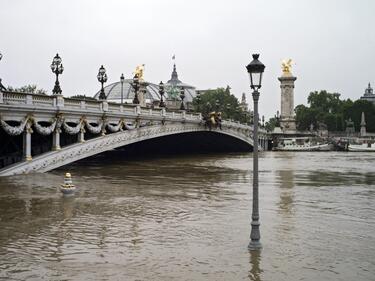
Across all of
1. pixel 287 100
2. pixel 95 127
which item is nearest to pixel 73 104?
pixel 95 127

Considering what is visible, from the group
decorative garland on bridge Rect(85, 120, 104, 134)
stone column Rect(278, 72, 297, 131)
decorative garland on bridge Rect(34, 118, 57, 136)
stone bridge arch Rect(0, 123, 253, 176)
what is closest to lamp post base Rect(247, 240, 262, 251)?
stone bridge arch Rect(0, 123, 253, 176)

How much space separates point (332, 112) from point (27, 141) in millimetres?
140318

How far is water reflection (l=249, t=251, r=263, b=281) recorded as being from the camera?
10.6m

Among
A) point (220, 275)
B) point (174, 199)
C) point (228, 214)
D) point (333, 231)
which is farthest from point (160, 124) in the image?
point (220, 275)

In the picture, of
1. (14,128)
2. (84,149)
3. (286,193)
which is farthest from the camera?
(84,149)

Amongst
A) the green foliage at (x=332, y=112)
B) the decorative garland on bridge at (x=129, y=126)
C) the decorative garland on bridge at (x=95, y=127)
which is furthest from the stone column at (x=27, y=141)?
the green foliage at (x=332, y=112)

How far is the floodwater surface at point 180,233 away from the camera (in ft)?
36.4

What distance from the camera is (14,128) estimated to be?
92.3 feet

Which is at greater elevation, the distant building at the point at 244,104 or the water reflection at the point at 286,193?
the distant building at the point at 244,104

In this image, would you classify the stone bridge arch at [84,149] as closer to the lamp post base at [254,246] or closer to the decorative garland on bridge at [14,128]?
the decorative garland on bridge at [14,128]

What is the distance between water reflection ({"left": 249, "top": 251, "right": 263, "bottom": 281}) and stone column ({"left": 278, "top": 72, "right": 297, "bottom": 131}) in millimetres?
120063

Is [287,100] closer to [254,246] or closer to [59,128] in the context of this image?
[59,128]

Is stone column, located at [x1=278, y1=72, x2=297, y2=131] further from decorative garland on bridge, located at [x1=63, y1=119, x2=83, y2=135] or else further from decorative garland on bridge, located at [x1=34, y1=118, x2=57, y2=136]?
decorative garland on bridge, located at [x1=34, y1=118, x2=57, y2=136]

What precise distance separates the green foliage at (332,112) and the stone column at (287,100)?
22.9 metres
